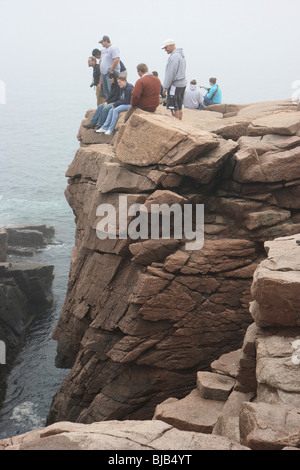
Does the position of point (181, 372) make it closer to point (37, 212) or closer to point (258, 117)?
point (258, 117)

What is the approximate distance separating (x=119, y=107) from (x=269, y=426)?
2108cm

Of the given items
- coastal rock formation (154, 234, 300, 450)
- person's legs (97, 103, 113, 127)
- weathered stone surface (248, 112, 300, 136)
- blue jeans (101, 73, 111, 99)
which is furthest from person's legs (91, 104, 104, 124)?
coastal rock formation (154, 234, 300, 450)

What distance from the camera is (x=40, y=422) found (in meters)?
29.6

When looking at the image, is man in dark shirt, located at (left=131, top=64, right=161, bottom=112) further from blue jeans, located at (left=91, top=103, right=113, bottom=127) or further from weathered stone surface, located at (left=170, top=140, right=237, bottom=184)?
blue jeans, located at (left=91, top=103, right=113, bottom=127)

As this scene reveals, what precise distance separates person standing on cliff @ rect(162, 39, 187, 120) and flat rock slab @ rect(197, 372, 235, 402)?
46.1ft

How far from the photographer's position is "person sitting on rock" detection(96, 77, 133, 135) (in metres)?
27.9

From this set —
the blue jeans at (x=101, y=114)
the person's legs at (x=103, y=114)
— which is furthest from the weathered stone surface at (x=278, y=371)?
the blue jeans at (x=101, y=114)

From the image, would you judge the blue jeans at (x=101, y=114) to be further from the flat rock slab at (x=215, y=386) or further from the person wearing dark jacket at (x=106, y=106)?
the flat rock slab at (x=215, y=386)

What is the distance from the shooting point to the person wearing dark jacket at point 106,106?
94.5 feet

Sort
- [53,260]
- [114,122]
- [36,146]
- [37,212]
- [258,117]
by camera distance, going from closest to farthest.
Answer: [258,117]
[114,122]
[53,260]
[37,212]
[36,146]

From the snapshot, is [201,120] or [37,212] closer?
[201,120]
